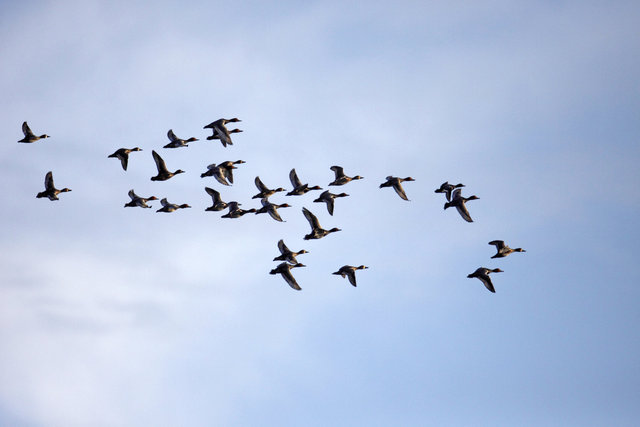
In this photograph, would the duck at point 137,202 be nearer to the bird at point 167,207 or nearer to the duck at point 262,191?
the bird at point 167,207

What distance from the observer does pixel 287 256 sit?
6688cm

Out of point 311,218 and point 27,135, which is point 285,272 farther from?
point 27,135

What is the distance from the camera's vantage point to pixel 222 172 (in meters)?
69.9

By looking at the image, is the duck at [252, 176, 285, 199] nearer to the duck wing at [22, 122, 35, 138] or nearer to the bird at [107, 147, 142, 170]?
the bird at [107, 147, 142, 170]

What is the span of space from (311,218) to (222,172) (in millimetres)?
8048

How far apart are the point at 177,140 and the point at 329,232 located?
44.4ft

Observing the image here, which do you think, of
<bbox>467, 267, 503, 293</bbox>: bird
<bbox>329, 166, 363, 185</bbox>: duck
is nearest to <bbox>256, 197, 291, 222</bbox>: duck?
<bbox>329, 166, 363, 185</bbox>: duck

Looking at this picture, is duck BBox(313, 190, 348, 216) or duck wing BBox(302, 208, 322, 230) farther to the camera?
duck BBox(313, 190, 348, 216)

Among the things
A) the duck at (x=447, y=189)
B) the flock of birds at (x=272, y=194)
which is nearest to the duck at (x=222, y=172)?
the flock of birds at (x=272, y=194)

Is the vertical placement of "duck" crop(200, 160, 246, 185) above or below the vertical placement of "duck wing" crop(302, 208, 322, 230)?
above

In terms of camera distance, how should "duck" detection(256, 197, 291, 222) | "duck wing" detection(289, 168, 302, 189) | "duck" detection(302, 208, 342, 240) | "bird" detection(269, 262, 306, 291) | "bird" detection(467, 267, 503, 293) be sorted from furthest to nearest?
"duck wing" detection(289, 168, 302, 189)
"duck" detection(256, 197, 291, 222)
"duck" detection(302, 208, 342, 240)
"bird" detection(467, 267, 503, 293)
"bird" detection(269, 262, 306, 291)

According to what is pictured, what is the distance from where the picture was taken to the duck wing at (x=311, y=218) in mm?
67312

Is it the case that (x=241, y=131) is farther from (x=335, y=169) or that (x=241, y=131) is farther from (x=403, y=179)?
(x=403, y=179)

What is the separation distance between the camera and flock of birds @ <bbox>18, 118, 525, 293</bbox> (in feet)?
220
